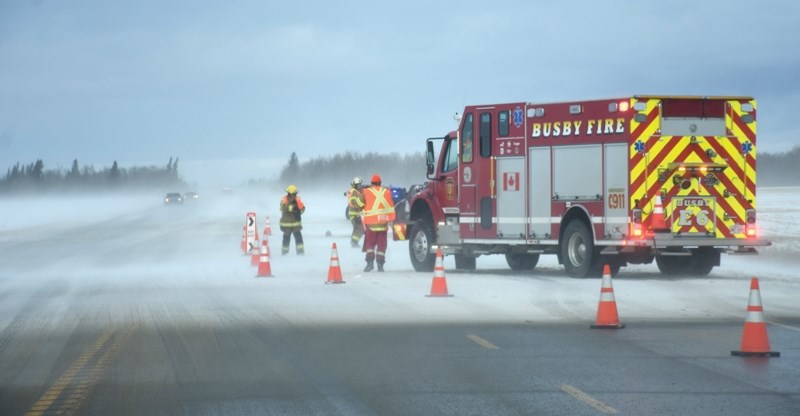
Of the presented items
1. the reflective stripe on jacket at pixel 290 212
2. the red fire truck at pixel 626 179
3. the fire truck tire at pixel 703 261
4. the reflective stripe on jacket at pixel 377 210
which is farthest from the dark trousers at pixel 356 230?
the fire truck tire at pixel 703 261

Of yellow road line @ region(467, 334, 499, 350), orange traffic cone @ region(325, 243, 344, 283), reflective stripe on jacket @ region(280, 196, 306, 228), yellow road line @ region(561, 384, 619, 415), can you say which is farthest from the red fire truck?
yellow road line @ region(561, 384, 619, 415)

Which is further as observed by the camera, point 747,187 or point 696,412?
point 747,187

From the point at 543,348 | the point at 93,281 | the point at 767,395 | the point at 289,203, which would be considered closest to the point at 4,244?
the point at 289,203

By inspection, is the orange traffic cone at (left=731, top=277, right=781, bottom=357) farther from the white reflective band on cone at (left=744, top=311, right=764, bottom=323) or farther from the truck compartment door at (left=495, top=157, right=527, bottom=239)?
the truck compartment door at (left=495, top=157, right=527, bottom=239)

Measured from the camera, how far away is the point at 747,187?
22453 millimetres

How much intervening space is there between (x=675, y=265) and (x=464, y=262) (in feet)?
15.1

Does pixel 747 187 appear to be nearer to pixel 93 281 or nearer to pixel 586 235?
pixel 586 235

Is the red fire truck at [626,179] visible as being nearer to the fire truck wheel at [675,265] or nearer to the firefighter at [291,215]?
the fire truck wheel at [675,265]

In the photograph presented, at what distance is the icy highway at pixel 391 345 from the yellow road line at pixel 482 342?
0.14 ft

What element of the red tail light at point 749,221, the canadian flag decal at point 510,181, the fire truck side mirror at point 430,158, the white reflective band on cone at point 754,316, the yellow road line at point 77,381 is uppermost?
the fire truck side mirror at point 430,158

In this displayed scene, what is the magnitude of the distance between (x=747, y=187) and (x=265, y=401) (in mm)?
14609

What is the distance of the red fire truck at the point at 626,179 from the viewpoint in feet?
72.4

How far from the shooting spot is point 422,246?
26484 millimetres

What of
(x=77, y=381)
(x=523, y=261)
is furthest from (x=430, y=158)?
(x=77, y=381)
